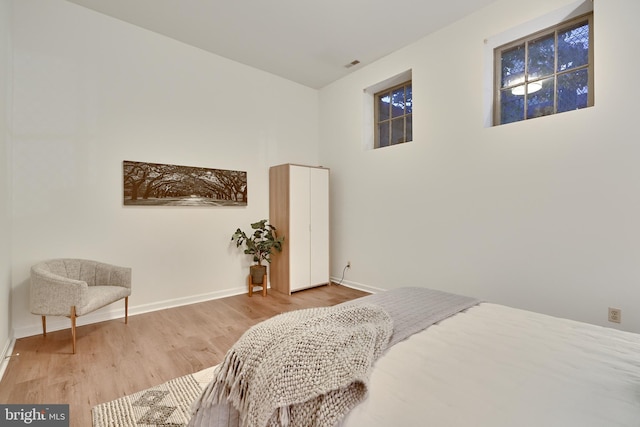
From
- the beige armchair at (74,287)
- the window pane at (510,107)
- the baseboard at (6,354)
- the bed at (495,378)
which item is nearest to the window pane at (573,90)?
the window pane at (510,107)

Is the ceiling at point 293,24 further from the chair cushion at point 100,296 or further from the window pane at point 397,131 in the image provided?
the chair cushion at point 100,296

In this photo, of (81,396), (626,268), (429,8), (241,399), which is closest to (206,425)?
(241,399)

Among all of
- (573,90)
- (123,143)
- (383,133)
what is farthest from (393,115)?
(123,143)

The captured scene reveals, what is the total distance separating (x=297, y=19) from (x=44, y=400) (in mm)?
3680

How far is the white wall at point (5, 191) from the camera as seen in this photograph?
2.17 m

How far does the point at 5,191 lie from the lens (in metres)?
2.30

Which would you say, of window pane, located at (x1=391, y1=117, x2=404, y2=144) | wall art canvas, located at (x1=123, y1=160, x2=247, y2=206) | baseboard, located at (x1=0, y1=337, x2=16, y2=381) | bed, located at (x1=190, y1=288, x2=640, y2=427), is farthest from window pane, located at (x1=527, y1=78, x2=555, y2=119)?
baseboard, located at (x1=0, y1=337, x2=16, y2=381)

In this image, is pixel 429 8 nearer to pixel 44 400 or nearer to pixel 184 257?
pixel 184 257

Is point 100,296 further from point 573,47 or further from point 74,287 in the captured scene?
point 573,47

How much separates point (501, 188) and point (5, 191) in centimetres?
423

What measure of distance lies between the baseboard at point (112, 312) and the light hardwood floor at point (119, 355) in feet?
0.26

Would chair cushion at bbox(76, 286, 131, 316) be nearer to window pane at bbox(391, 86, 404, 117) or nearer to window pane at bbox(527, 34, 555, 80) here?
window pane at bbox(391, 86, 404, 117)

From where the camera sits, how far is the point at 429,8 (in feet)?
9.53

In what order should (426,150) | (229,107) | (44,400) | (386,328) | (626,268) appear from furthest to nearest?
(229,107), (426,150), (626,268), (44,400), (386,328)
